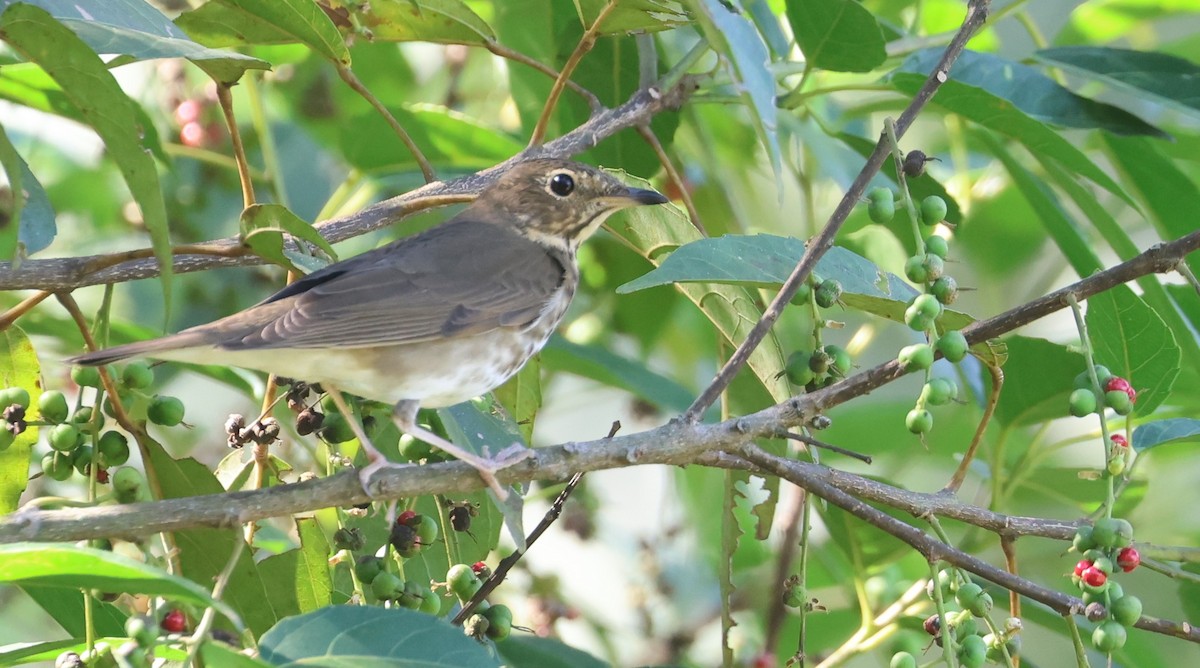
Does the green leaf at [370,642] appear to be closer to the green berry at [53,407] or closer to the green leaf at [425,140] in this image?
the green berry at [53,407]

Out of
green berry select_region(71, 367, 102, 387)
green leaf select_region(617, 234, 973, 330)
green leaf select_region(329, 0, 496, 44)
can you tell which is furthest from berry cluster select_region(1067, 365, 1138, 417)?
green berry select_region(71, 367, 102, 387)

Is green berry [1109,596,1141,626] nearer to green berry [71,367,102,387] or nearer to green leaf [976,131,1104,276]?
green leaf [976,131,1104,276]

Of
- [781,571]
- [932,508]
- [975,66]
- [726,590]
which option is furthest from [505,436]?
[975,66]

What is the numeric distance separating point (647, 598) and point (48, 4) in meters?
3.72

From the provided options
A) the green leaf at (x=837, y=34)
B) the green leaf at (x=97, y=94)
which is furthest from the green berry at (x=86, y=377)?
the green leaf at (x=837, y=34)

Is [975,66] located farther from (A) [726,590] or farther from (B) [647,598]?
(B) [647,598]

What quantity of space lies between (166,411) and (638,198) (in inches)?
58.3

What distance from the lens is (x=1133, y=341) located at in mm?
3143

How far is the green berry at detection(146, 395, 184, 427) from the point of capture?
3.12m

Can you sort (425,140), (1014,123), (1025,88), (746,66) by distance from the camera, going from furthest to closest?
(425,140), (1025,88), (1014,123), (746,66)

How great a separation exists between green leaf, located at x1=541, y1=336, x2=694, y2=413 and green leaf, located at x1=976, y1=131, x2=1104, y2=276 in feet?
4.49

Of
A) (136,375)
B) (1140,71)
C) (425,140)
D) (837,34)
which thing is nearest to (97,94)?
→ (136,375)

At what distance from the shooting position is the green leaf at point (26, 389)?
125 inches

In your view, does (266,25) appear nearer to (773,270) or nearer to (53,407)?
(53,407)
